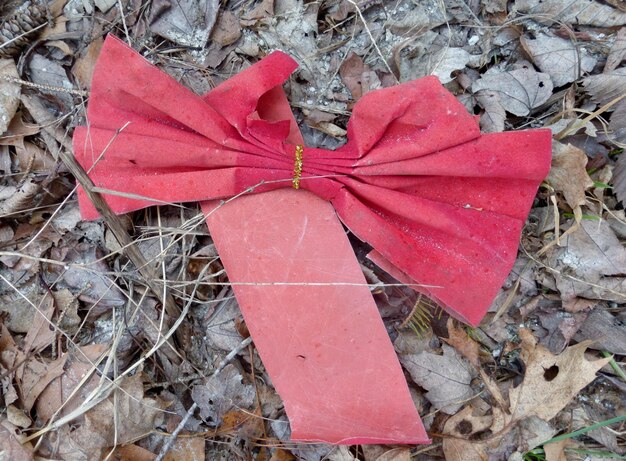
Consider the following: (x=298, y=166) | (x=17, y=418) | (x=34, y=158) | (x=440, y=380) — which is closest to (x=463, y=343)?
(x=440, y=380)

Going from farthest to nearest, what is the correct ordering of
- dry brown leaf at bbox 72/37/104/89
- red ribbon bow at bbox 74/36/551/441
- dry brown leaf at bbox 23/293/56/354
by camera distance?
1. dry brown leaf at bbox 72/37/104/89
2. dry brown leaf at bbox 23/293/56/354
3. red ribbon bow at bbox 74/36/551/441

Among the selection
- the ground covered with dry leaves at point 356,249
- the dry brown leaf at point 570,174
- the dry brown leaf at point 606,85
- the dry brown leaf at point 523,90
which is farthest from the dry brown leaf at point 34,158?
the dry brown leaf at point 606,85

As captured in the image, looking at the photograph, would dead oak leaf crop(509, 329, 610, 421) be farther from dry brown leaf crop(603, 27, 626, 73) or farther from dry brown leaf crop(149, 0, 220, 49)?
dry brown leaf crop(149, 0, 220, 49)

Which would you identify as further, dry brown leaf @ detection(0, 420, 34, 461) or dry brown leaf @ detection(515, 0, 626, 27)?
dry brown leaf @ detection(515, 0, 626, 27)

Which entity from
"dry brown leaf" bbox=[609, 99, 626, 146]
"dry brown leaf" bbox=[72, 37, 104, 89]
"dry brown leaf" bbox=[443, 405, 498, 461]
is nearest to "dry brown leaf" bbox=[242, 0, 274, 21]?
"dry brown leaf" bbox=[72, 37, 104, 89]

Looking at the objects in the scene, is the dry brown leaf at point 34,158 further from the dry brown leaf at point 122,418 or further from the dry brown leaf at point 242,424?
the dry brown leaf at point 242,424

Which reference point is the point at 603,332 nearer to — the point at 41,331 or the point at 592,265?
the point at 592,265
